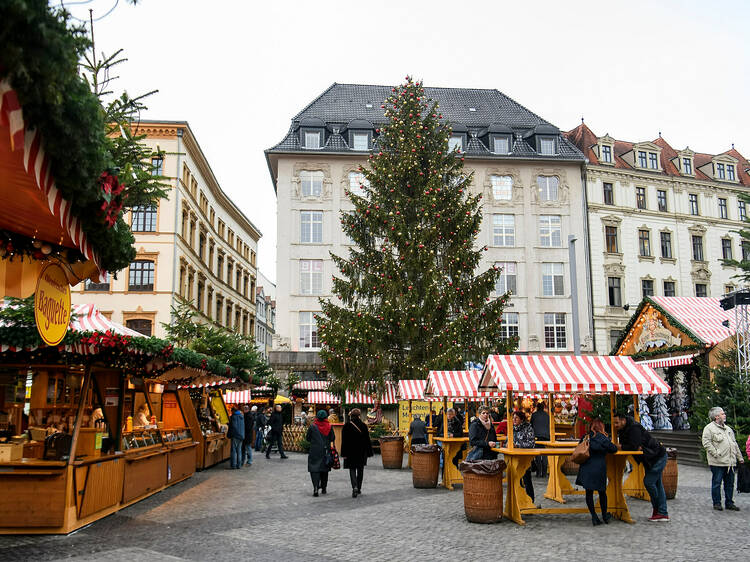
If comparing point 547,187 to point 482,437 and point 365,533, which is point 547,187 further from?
point 365,533

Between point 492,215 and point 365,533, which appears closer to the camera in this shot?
point 365,533

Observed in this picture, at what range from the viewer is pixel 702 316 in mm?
25219

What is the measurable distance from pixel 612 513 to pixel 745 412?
7.98m

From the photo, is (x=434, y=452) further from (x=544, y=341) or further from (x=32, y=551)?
(x=544, y=341)

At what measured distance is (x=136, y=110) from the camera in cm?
888

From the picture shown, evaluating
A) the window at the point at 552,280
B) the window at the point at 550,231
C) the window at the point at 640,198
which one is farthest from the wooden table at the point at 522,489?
the window at the point at 640,198

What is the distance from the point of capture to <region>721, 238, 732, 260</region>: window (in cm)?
4869

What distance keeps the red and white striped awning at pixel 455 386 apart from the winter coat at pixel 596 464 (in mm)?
7191

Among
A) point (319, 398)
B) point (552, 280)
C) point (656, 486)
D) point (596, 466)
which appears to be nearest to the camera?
point (596, 466)

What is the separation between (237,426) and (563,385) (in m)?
11.8

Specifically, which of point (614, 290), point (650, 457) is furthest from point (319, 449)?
point (614, 290)

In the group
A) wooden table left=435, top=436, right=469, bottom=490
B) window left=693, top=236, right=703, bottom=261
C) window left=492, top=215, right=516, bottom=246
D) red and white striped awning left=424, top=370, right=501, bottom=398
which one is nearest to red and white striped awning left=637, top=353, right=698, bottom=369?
red and white striped awning left=424, top=370, right=501, bottom=398

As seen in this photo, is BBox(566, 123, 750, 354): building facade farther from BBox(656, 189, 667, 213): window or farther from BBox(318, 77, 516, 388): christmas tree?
BBox(318, 77, 516, 388): christmas tree

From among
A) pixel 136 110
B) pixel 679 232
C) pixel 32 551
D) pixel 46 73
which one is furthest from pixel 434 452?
pixel 679 232
